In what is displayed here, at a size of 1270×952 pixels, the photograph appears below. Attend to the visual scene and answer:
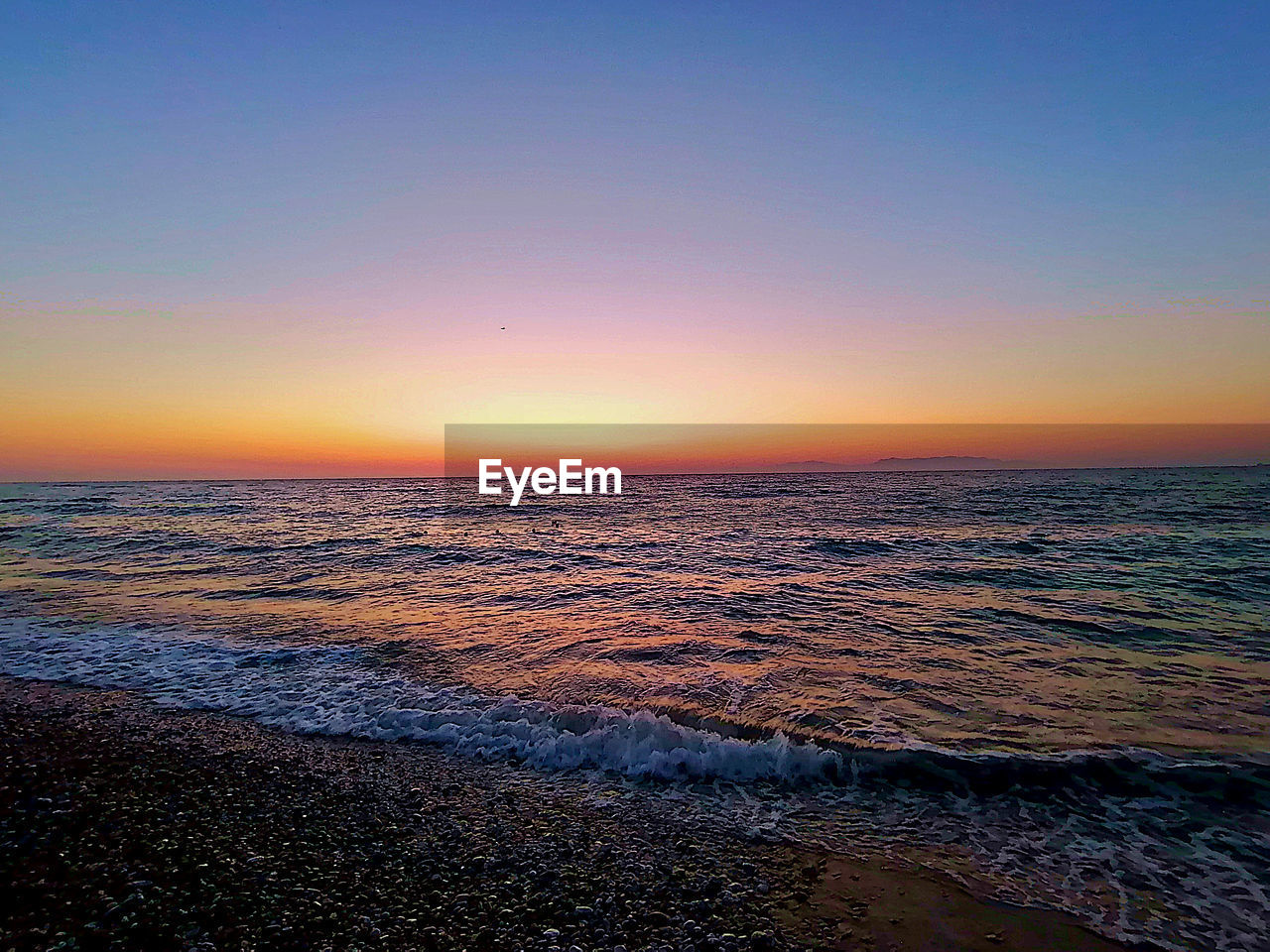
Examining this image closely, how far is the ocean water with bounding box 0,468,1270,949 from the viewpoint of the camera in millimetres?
5816

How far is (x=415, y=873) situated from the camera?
190 inches

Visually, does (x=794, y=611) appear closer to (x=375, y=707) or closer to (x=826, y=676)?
(x=826, y=676)

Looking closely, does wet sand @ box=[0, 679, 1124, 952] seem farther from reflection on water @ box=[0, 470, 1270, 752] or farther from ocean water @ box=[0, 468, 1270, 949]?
reflection on water @ box=[0, 470, 1270, 752]

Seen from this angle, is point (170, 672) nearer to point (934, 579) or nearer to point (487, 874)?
point (487, 874)

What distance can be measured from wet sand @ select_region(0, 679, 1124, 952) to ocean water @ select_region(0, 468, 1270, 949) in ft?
2.34

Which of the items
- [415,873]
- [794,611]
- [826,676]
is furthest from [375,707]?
[794,611]

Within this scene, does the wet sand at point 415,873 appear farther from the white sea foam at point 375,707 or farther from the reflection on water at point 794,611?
the reflection on water at point 794,611

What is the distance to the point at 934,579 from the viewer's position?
60.1 ft

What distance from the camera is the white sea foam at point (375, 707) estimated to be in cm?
720

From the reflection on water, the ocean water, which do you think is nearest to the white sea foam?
the ocean water

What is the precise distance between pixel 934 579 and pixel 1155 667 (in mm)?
8108

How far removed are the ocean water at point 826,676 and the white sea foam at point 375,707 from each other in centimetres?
5

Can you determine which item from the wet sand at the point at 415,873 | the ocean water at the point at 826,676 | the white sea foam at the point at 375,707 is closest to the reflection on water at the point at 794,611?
the ocean water at the point at 826,676

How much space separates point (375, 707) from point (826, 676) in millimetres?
7269
